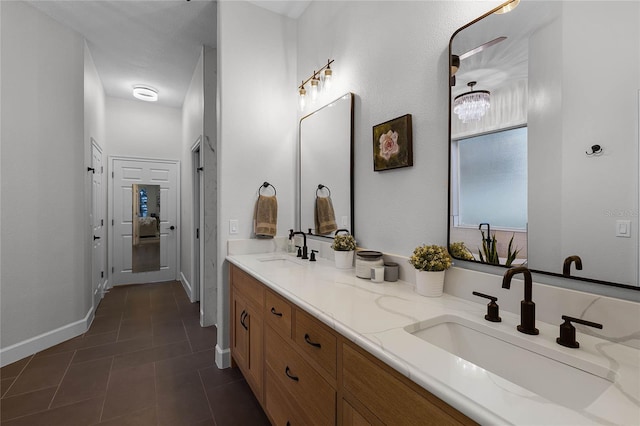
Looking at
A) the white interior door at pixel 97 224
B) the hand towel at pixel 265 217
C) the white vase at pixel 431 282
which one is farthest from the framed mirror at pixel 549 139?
the white interior door at pixel 97 224

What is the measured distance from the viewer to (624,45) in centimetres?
87

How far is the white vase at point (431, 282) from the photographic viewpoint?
132 centimetres

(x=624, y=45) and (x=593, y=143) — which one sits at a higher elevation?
(x=624, y=45)

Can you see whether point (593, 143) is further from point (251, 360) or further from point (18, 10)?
point (18, 10)

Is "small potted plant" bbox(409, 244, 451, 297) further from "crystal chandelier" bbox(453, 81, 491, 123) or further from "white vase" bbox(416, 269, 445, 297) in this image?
"crystal chandelier" bbox(453, 81, 491, 123)

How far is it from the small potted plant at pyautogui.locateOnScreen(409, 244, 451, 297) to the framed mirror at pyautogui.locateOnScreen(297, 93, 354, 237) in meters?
0.72

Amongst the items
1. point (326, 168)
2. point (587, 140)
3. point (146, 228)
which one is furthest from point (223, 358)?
point (146, 228)

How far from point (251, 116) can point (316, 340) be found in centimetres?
194

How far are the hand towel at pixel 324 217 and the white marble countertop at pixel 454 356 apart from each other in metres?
0.69

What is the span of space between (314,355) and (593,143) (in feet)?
3.83

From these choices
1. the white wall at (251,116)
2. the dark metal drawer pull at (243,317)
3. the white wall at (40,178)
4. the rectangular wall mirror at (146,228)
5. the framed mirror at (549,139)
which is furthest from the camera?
the rectangular wall mirror at (146,228)

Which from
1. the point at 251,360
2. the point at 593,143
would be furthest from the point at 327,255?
the point at 593,143

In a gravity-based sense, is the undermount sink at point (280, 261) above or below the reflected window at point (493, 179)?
below

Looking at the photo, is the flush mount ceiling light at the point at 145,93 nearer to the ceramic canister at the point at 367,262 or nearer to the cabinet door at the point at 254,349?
the cabinet door at the point at 254,349
